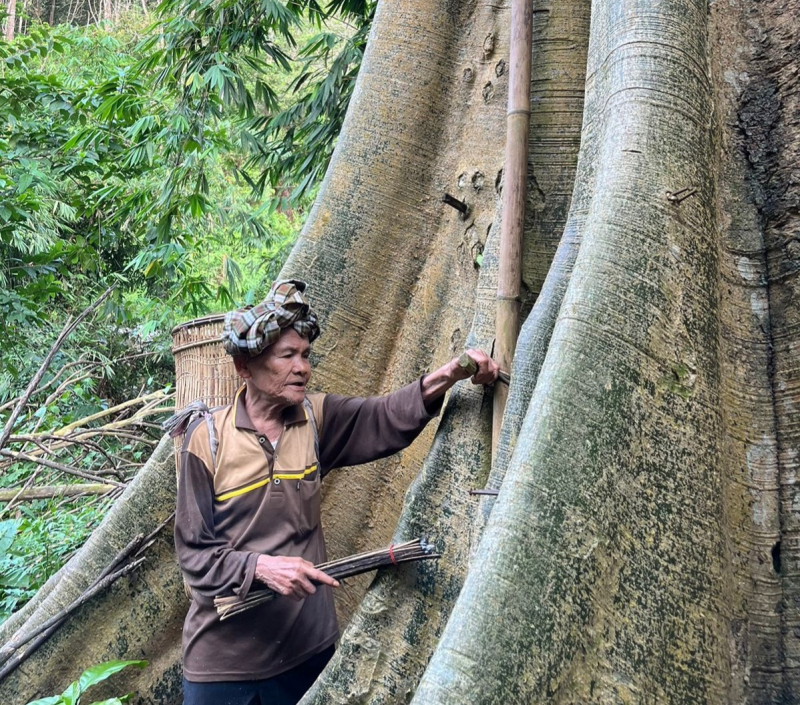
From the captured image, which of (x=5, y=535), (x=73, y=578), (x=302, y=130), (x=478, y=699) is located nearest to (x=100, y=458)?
(x=5, y=535)

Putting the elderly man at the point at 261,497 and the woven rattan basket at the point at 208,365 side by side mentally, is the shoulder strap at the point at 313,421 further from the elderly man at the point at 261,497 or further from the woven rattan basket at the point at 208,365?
the woven rattan basket at the point at 208,365

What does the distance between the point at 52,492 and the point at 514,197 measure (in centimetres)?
419

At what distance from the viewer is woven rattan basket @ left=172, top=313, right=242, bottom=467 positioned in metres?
2.73

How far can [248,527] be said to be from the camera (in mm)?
2426

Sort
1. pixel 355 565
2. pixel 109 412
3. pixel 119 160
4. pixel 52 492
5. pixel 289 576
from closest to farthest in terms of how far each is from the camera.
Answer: pixel 289 576 → pixel 355 565 → pixel 52 492 → pixel 109 412 → pixel 119 160

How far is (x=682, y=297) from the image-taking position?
1873 mm

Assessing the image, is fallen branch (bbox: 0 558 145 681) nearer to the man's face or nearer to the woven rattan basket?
the woven rattan basket

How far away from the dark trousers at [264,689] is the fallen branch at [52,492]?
309cm

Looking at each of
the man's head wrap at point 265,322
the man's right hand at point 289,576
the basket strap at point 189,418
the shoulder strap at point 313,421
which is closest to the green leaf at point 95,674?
the man's right hand at point 289,576

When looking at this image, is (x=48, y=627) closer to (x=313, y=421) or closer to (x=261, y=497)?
(x=261, y=497)

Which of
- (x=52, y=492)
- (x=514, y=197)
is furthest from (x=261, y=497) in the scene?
(x=52, y=492)

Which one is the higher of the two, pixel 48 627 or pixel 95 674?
pixel 48 627

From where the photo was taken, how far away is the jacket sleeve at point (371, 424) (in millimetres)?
2574

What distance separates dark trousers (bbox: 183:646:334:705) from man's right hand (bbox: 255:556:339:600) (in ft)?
1.38
